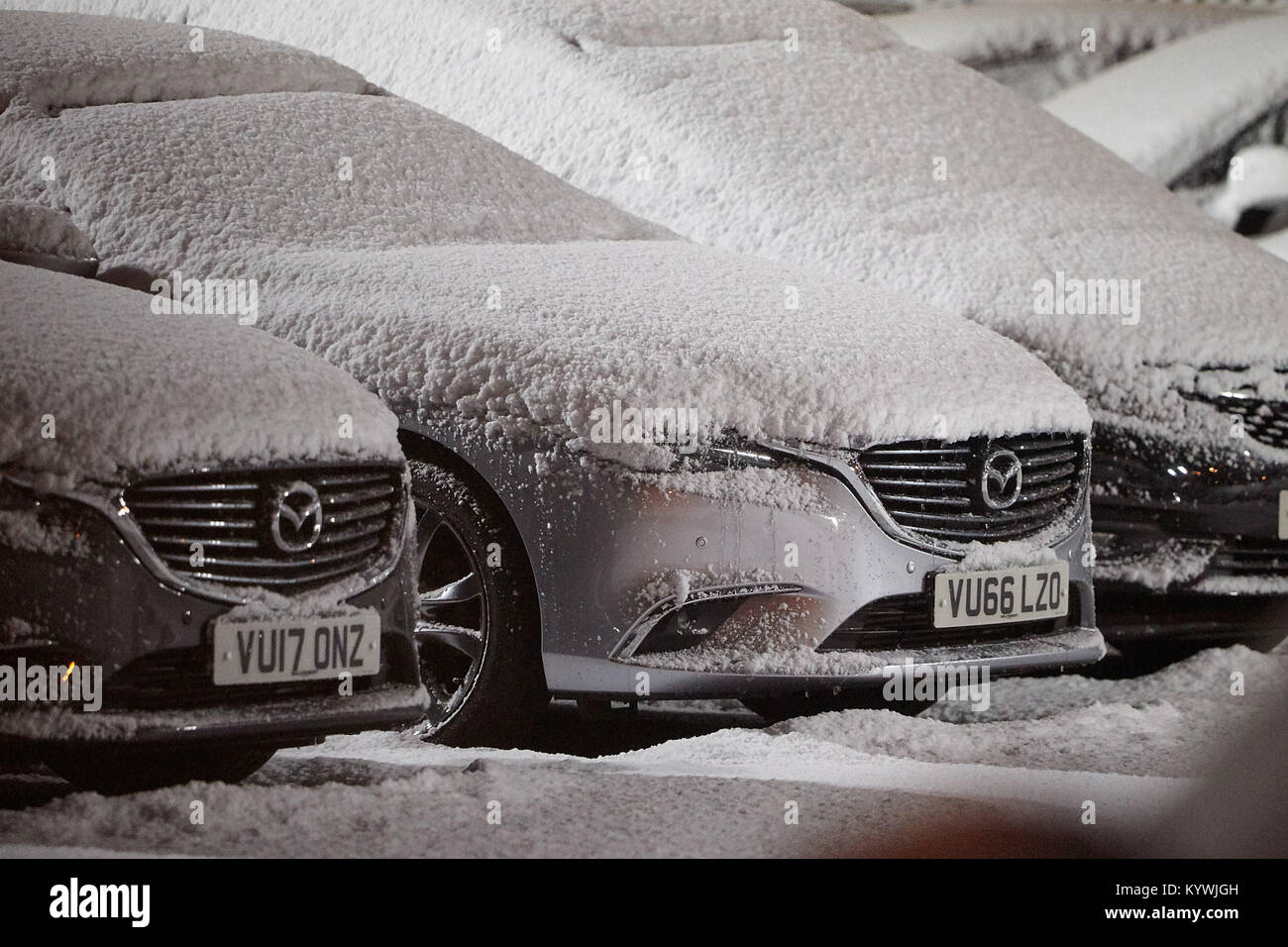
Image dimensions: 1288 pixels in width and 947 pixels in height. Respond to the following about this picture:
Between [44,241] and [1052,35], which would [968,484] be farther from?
[1052,35]

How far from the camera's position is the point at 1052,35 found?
1145 cm

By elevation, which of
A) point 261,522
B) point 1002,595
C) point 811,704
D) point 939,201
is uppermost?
point 939,201

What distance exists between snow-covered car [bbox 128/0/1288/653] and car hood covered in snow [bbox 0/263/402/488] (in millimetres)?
1372

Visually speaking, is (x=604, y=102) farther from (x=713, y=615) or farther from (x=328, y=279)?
(x=713, y=615)

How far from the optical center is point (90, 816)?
3400 mm

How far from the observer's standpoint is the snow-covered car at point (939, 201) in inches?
204

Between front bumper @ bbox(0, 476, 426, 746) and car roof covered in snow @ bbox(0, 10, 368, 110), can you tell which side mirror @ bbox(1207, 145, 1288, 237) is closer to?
car roof covered in snow @ bbox(0, 10, 368, 110)

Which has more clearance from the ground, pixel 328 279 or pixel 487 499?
pixel 328 279

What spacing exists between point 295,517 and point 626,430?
73 centimetres

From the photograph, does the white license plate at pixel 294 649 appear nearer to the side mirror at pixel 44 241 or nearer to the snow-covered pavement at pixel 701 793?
the snow-covered pavement at pixel 701 793

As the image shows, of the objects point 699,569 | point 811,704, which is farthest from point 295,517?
point 811,704
